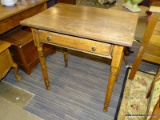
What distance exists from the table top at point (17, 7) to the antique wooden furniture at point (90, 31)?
1.28 feet

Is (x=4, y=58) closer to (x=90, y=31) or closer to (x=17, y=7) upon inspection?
(x=17, y=7)

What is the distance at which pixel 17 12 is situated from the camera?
145cm

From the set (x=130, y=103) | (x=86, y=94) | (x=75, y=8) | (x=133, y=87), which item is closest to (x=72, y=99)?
(x=86, y=94)

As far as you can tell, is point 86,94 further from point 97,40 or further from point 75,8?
point 75,8

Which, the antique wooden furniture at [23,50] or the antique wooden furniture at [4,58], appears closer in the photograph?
the antique wooden furniture at [4,58]

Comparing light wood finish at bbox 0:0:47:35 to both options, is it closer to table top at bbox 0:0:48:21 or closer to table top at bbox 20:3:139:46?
table top at bbox 0:0:48:21

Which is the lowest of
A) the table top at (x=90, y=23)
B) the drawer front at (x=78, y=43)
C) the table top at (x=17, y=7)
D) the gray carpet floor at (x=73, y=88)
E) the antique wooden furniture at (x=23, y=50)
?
the gray carpet floor at (x=73, y=88)

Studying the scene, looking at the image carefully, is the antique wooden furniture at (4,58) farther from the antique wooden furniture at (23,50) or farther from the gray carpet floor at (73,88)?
the gray carpet floor at (73,88)

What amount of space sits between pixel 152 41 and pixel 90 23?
0.72 m

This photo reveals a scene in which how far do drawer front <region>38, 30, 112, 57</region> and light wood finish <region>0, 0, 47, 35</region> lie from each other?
51 cm

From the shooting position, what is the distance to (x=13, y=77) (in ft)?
5.80

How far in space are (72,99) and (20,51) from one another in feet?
2.56

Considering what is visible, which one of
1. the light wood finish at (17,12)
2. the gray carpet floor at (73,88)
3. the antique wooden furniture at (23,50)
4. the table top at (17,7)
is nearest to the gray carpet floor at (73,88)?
the gray carpet floor at (73,88)

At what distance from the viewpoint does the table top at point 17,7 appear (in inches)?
54.5
